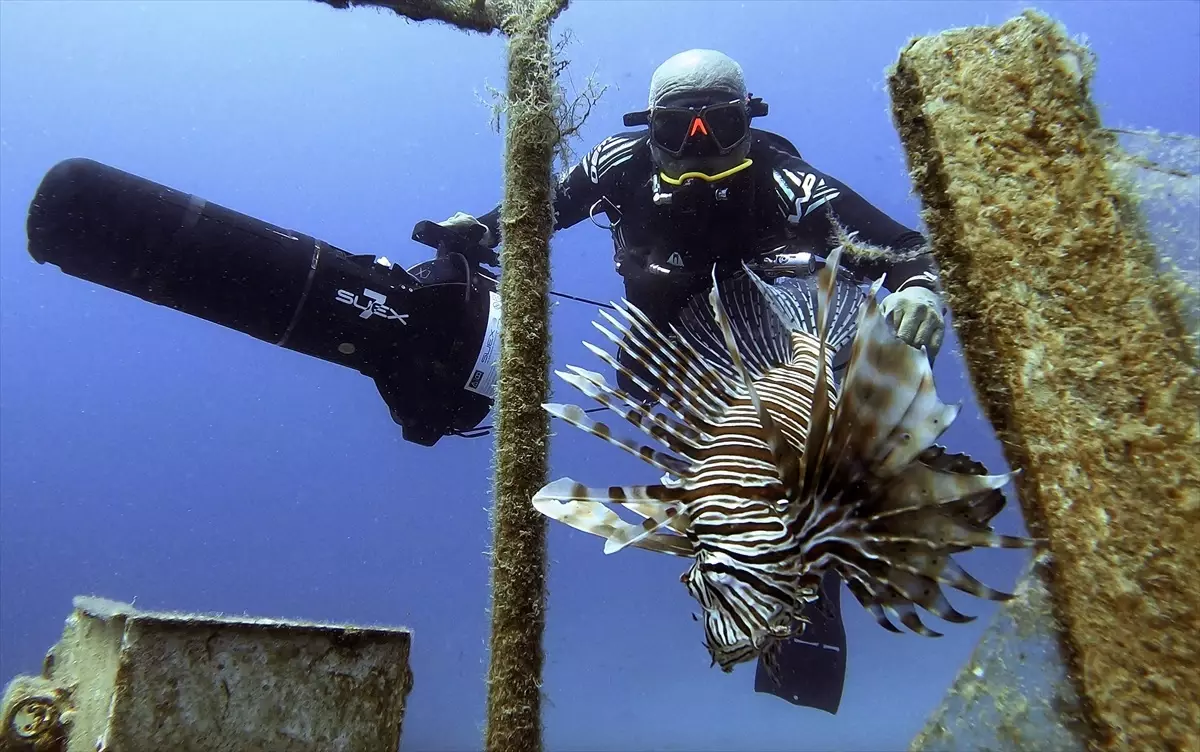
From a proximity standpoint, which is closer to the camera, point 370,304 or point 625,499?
point 625,499

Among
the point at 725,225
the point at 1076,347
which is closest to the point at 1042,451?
the point at 1076,347

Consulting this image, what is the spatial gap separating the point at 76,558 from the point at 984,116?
2686 inches

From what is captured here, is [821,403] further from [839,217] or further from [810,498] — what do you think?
[839,217]

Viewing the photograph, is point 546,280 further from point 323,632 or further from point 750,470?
point 323,632

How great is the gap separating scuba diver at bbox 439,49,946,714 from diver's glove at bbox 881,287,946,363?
4.80 ft

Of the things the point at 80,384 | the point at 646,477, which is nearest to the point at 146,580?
the point at 80,384

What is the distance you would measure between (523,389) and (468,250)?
8.77 feet

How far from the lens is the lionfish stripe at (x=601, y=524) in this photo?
1806 millimetres

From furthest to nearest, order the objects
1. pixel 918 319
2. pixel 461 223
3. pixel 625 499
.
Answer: pixel 461 223 → pixel 918 319 → pixel 625 499

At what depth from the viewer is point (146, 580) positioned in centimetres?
4944

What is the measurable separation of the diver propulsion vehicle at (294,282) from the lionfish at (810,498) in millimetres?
1712

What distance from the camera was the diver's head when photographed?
4367 mm

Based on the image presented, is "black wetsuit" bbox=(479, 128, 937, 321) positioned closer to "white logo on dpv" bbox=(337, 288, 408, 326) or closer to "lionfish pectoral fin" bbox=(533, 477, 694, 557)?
"white logo on dpv" bbox=(337, 288, 408, 326)

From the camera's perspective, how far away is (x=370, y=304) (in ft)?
13.4
